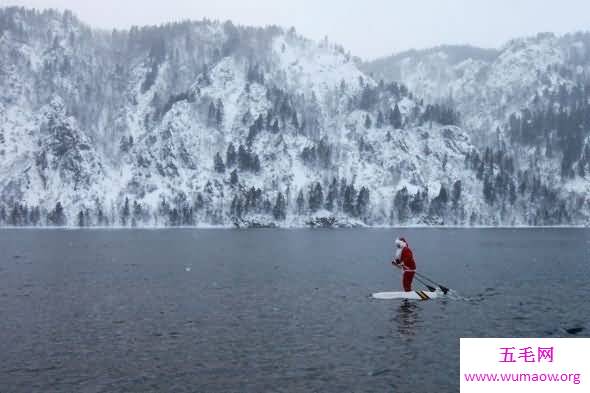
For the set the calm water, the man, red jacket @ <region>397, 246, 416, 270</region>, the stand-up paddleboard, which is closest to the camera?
the calm water

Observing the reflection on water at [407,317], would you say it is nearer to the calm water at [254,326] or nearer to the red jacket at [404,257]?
the calm water at [254,326]

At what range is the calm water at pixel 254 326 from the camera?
30656 millimetres

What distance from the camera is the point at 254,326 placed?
4325cm

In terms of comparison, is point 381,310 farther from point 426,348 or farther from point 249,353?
point 249,353

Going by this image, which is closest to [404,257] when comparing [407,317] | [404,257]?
[404,257]

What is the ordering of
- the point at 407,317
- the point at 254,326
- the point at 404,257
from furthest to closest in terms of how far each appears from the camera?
the point at 404,257, the point at 407,317, the point at 254,326

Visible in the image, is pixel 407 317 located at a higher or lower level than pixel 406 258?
lower

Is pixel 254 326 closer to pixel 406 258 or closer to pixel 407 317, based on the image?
pixel 407 317

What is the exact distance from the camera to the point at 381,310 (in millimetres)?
49844

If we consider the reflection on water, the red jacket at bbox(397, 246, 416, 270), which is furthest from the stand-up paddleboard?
the red jacket at bbox(397, 246, 416, 270)

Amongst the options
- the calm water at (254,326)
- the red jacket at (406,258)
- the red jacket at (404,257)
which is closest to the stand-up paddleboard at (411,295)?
the calm water at (254,326)

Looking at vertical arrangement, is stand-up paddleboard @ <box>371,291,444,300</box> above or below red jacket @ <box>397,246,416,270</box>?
below

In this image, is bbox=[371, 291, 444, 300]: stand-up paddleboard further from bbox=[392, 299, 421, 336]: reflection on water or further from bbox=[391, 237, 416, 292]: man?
bbox=[391, 237, 416, 292]: man

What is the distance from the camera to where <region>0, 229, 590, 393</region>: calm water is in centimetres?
3066
